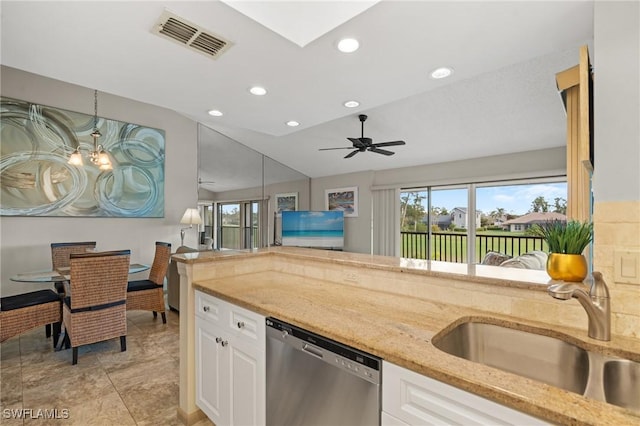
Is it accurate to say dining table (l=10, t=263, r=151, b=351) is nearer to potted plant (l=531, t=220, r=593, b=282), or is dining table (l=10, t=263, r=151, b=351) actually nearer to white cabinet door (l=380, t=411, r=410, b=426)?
white cabinet door (l=380, t=411, r=410, b=426)

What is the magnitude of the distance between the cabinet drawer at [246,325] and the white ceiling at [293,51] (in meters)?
1.63

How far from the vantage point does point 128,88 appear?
248 cm

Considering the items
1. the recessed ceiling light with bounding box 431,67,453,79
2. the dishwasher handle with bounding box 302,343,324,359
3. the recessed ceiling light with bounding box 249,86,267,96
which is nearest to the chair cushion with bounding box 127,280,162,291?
the recessed ceiling light with bounding box 249,86,267,96

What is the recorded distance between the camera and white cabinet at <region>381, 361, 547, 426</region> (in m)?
0.78

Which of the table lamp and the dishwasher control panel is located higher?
the table lamp

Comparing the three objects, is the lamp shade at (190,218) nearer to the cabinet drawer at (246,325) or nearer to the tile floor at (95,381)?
the tile floor at (95,381)

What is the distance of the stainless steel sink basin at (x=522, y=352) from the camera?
1073 mm

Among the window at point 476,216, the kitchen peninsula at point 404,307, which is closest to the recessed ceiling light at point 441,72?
the kitchen peninsula at point 404,307

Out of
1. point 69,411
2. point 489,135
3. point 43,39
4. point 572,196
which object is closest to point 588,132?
point 572,196

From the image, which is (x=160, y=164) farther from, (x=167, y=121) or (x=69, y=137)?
(x=69, y=137)

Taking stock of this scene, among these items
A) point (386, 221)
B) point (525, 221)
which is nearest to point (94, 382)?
point (386, 221)

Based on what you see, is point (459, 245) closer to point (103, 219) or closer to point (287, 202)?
point (287, 202)

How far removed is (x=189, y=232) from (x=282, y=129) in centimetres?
319

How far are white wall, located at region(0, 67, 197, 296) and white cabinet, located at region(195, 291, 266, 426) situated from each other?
3778mm
